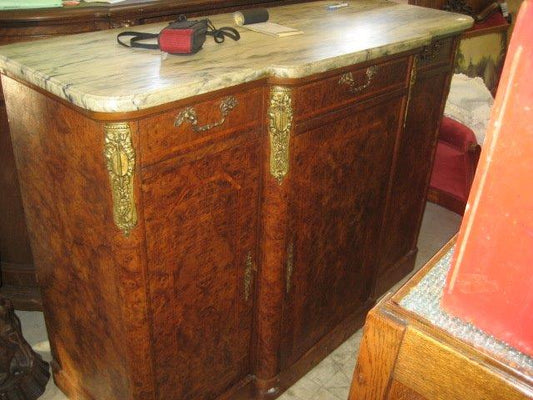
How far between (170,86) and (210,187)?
0.30 m

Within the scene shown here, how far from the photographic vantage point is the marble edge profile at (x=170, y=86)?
3.28ft

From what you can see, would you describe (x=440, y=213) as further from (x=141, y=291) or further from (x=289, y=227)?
(x=141, y=291)

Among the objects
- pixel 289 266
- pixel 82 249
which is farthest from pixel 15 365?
pixel 289 266

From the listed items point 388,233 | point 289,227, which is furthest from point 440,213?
point 289,227

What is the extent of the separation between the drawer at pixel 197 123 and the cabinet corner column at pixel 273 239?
0.06 metres

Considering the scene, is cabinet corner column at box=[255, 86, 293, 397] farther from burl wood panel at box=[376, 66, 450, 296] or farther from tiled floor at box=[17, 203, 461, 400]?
burl wood panel at box=[376, 66, 450, 296]

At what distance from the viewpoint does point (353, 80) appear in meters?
1.47

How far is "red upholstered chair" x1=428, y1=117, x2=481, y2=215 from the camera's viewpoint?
2.56 metres

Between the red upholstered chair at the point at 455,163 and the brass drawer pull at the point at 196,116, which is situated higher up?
the brass drawer pull at the point at 196,116

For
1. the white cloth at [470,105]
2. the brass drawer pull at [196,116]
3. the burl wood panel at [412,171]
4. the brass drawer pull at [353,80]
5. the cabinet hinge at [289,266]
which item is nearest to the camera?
the brass drawer pull at [196,116]

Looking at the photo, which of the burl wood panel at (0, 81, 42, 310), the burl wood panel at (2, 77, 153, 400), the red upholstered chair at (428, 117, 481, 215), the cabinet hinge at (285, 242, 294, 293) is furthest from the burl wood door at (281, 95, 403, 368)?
the burl wood panel at (0, 81, 42, 310)

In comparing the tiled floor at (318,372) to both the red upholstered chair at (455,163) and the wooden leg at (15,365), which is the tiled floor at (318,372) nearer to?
the wooden leg at (15,365)

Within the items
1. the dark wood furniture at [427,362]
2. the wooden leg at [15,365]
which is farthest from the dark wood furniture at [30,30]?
the dark wood furniture at [427,362]

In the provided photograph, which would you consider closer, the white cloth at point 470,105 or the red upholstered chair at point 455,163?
the red upholstered chair at point 455,163
